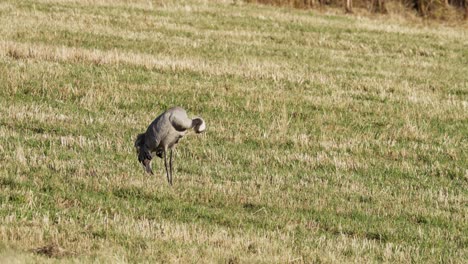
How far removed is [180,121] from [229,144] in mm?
4283

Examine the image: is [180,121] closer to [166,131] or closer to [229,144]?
[166,131]

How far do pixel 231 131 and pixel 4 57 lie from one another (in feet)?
20.4

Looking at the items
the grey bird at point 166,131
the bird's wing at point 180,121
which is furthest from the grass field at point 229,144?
the bird's wing at point 180,121

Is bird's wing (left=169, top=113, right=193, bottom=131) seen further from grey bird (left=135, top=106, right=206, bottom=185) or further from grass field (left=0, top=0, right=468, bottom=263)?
grass field (left=0, top=0, right=468, bottom=263)

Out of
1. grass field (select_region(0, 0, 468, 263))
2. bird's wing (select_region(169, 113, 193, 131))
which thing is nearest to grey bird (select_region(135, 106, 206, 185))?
bird's wing (select_region(169, 113, 193, 131))

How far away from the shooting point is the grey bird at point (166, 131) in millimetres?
9453

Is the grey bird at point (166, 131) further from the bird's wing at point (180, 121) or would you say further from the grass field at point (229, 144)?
the grass field at point (229, 144)

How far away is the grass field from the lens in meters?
8.77

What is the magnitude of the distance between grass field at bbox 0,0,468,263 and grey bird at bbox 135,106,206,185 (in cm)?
53

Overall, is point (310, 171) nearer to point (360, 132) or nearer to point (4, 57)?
point (360, 132)

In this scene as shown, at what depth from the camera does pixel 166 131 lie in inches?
378

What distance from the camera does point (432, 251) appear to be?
9.07 meters

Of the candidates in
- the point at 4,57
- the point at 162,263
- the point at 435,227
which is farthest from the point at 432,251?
the point at 4,57

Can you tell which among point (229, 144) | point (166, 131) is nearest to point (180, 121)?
point (166, 131)
